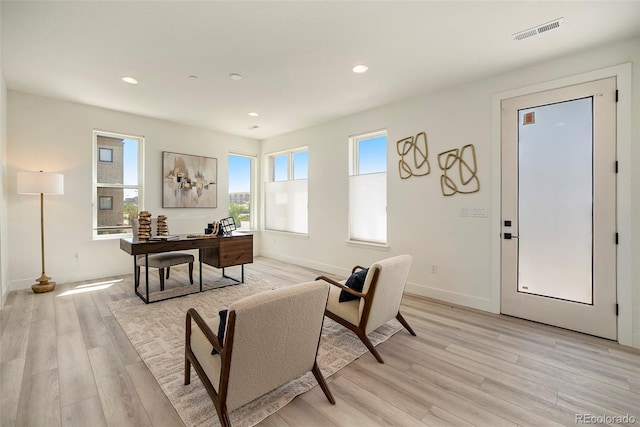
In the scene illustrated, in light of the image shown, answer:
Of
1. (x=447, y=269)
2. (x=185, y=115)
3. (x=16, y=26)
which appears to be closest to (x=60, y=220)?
(x=185, y=115)

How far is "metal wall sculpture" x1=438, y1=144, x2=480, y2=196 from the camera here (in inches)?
131

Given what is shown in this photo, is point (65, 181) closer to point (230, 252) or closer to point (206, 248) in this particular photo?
point (206, 248)

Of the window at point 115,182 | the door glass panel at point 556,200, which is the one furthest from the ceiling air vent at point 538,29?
the window at point 115,182

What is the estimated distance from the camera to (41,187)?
11.8 feet

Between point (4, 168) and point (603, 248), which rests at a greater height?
point (4, 168)

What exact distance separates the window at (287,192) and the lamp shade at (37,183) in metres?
3.57

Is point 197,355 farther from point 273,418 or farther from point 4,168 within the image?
point 4,168

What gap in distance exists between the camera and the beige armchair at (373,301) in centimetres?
222

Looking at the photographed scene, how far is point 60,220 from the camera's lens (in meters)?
4.11

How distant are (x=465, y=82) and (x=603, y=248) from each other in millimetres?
2221

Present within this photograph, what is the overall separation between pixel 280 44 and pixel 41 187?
358 cm

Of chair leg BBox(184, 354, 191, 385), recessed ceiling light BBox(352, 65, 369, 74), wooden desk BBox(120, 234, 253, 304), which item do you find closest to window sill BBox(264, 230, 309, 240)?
wooden desk BBox(120, 234, 253, 304)

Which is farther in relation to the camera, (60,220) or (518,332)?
(60,220)

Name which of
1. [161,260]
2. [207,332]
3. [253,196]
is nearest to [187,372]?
[207,332]
